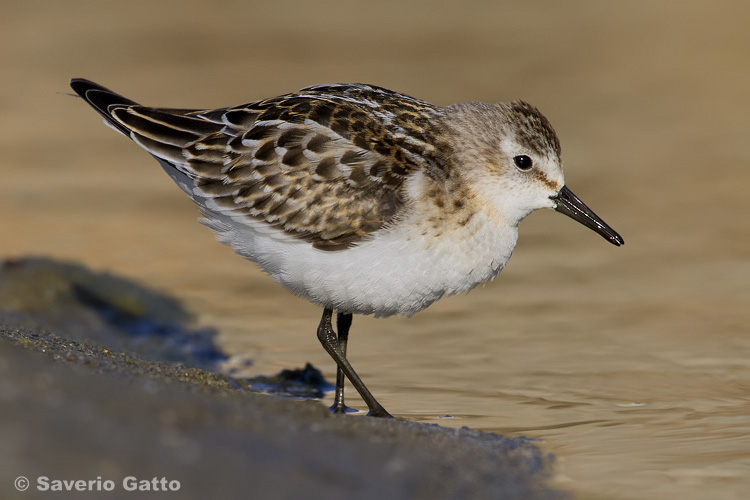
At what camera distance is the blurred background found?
7121mm

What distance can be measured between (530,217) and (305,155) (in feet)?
16.6

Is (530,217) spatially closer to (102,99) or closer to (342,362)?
(342,362)

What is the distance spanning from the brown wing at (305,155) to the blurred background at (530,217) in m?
1.51

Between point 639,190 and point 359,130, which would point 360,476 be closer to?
point 359,130

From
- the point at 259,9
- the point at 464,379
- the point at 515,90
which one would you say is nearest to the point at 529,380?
the point at 464,379

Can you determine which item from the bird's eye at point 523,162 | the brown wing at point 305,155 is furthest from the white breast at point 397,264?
the bird's eye at point 523,162

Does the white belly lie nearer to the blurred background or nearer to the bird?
the bird

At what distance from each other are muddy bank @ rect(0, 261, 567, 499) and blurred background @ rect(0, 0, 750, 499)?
755 millimetres

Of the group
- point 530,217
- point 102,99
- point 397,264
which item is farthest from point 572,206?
point 530,217

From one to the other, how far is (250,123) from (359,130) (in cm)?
90

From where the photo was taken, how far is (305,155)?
22.6ft

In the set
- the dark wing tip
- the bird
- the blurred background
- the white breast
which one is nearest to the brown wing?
the bird

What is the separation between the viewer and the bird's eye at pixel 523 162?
273 inches

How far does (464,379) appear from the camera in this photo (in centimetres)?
770
